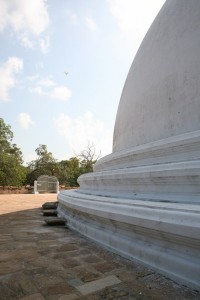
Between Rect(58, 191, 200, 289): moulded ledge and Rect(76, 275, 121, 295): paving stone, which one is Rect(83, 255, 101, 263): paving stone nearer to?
Rect(58, 191, 200, 289): moulded ledge

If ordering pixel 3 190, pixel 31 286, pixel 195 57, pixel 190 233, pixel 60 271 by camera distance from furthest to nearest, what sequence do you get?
pixel 3 190 → pixel 195 57 → pixel 60 271 → pixel 31 286 → pixel 190 233

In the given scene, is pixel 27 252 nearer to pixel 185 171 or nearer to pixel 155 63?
pixel 185 171

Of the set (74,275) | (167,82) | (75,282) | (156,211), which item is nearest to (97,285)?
(75,282)

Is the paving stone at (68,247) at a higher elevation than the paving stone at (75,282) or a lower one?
higher

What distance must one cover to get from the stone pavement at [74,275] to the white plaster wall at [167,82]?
5.73ft

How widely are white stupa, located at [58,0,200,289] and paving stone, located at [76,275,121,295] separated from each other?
15.1 inches

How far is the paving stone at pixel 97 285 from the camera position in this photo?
1.89m

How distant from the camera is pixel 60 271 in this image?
7.46 feet

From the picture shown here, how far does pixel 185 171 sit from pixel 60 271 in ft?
4.54

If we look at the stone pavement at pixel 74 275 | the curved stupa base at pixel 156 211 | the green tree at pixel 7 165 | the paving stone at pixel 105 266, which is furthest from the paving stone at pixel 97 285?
the green tree at pixel 7 165

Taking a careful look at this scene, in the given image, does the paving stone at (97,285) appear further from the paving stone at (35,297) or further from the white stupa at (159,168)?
the white stupa at (159,168)

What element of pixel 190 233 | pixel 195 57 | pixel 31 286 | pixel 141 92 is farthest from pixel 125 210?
pixel 141 92

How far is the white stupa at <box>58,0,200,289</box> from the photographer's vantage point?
2062 millimetres

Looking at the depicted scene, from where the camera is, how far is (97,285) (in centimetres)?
197
